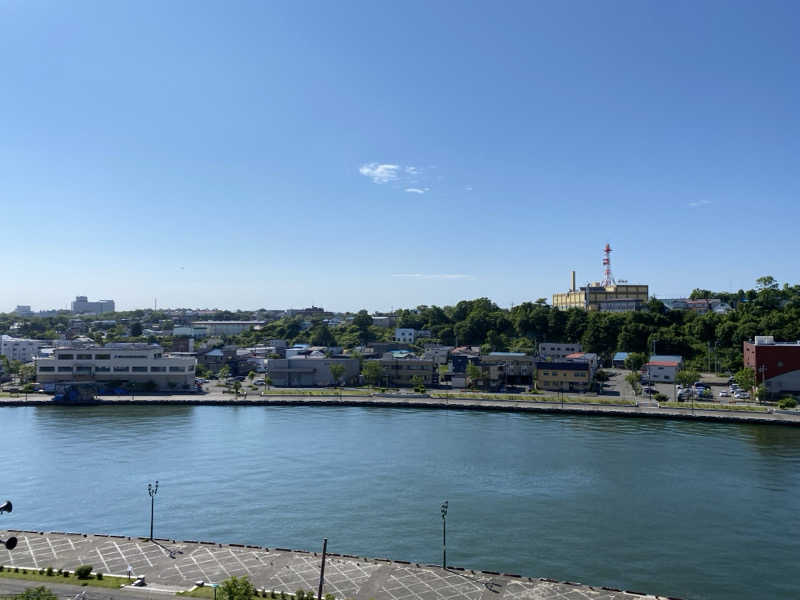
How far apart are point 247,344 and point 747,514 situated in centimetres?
6638

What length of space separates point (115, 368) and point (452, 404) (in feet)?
80.3

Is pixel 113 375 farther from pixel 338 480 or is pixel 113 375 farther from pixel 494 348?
pixel 494 348

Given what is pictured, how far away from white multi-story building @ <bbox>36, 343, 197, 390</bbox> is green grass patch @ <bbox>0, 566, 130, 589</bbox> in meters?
30.5

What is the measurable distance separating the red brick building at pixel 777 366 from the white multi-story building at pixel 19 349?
66.6 metres

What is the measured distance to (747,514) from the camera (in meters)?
15.4

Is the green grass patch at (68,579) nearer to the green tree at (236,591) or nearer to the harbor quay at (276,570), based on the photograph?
the harbor quay at (276,570)

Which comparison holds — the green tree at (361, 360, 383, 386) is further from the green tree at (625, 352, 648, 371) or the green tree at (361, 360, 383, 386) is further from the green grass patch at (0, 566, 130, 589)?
the green grass patch at (0, 566, 130, 589)

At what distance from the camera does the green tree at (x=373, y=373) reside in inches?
1592

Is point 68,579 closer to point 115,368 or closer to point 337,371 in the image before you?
point 337,371

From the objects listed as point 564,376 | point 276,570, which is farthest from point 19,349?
point 276,570

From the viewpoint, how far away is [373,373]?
40375 mm

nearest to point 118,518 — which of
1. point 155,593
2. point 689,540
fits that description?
point 155,593

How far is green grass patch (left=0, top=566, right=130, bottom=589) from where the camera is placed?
10.7m

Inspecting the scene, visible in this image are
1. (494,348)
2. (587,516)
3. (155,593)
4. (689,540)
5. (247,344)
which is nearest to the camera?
(155,593)
